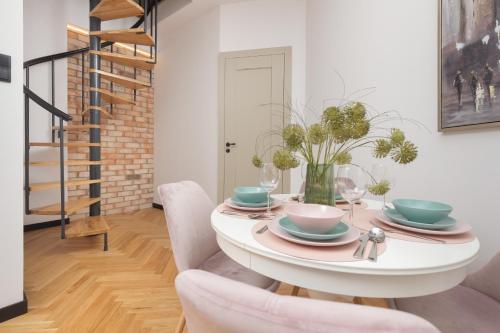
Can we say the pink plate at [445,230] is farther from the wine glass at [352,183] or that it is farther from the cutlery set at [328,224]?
the wine glass at [352,183]

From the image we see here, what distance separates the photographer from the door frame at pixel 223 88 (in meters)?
3.33

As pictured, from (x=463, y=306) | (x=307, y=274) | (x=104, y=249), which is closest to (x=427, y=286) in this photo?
(x=307, y=274)

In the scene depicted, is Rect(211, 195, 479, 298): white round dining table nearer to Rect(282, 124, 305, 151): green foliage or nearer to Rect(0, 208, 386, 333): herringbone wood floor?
Rect(282, 124, 305, 151): green foliage

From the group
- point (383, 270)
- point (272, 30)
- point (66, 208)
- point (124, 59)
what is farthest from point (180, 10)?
point (383, 270)

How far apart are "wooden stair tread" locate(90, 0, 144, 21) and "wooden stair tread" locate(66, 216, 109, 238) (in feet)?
7.28

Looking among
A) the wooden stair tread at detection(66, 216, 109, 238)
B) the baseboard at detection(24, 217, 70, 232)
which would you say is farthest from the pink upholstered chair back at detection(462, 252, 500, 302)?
the baseboard at detection(24, 217, 70, 232)

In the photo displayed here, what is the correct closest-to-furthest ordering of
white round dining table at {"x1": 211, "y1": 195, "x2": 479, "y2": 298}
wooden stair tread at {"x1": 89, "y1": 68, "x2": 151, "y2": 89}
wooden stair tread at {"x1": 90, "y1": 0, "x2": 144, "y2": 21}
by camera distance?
white round dining table at {"x1": 211, "y1": 195, "x2": 479, "y2": 298}
wooden stair tread at {"x1": 90, "y1": 0, "x2": 144, "y2": 21}
wooden stair tread at {"x1": 89, "y1": 68, "x2": 151, "y2": 89}

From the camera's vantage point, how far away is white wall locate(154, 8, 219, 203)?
370 centimetres

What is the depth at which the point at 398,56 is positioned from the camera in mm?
2002

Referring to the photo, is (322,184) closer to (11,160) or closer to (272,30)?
(11,160)

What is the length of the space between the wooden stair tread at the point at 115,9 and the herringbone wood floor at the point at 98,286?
2.46 m

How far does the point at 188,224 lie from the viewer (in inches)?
47.4

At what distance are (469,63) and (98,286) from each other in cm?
275

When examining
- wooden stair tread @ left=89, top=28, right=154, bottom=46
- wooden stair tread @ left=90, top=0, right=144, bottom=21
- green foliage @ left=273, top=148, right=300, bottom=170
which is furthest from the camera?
wooden stair tread @ left=89, top=28, right=154, bottom=46
